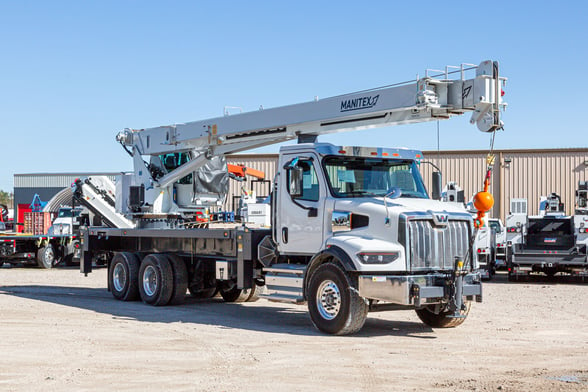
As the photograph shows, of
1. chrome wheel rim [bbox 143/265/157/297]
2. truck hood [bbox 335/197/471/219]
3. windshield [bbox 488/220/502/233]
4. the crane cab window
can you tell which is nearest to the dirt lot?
chrome wheel rim [bbox 143/265/157/297]

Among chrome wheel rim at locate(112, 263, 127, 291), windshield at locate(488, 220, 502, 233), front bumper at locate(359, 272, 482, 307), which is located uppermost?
windshield at locate(488, 220, 502, 233)

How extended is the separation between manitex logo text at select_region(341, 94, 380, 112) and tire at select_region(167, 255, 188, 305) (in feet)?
15.6

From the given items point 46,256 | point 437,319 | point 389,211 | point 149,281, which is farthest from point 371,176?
point 46,256

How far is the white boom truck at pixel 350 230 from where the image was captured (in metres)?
10.8

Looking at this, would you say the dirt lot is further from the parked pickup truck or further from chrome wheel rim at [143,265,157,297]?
the parked pickup truck

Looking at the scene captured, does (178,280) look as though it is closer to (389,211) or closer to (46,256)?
(389,211)

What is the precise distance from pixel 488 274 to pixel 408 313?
9.69 meters

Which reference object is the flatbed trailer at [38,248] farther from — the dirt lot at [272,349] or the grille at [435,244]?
the grille at [435,244]

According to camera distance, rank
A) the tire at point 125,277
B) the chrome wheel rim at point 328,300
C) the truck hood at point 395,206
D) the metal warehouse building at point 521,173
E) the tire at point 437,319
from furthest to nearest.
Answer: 1. the metal warehouse building at point 521,173
2. the tire at point 125,277
3. the tire at point 437,319
4. the chrome wheel rim at point 328,300
5. the truck hood at point 395,206

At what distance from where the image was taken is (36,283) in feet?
70.3

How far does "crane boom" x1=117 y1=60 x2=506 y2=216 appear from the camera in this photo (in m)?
11.0

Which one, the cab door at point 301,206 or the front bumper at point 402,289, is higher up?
the cab door at point 301,206

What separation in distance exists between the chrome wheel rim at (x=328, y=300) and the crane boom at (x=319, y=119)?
272 cm

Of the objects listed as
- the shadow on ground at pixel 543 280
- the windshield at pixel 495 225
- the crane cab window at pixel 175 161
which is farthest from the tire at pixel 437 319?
the windshield at pixel 495 225
